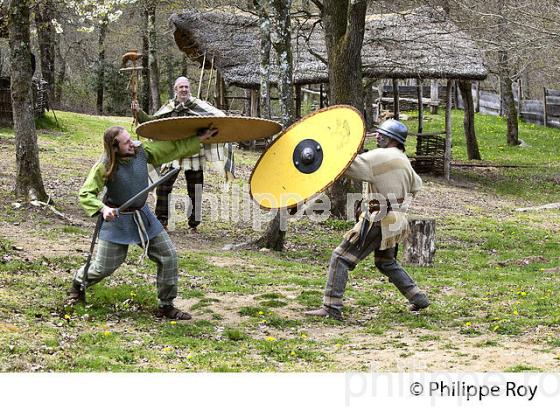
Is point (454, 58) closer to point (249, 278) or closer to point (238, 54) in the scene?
point (238, 54)

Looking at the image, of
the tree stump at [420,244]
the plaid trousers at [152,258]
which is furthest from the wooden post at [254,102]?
the plaid trousers at [152,258]

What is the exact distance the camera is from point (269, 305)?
820cm

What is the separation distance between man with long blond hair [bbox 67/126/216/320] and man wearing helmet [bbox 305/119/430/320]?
4.31 feet

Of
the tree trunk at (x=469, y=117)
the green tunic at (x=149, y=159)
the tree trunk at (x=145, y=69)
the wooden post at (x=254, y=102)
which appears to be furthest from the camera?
the tree trunk at (x=145, y=69)

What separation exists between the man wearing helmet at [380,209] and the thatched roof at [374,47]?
13.9 metres

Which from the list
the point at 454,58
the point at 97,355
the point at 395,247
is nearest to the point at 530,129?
the point at 454,58

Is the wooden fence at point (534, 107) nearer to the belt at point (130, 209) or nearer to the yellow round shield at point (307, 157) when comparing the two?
the yellow round shield at point (307, 157)

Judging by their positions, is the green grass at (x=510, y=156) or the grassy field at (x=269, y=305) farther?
the green grass at (x=510, y=156)

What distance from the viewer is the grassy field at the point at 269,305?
6.11 m

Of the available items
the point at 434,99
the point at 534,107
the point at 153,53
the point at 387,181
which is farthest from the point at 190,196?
the point at 534,107

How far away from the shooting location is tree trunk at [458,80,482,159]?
81.1 ft

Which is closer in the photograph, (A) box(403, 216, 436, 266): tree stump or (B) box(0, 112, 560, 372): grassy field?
(B) box(0, 112, 560, 372): grassy field

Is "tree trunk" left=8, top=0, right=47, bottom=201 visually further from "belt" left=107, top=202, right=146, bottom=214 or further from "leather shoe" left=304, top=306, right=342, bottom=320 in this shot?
"leather shoe" left=304, top=306, right=342, bottom=320

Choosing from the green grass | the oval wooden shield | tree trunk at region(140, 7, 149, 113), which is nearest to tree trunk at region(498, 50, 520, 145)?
the green grass
